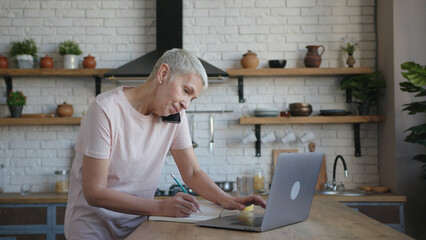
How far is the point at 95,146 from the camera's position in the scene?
1.84 m

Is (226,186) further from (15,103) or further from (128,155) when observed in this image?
(128,155)

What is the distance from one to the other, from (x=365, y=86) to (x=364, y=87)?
4 centimetres

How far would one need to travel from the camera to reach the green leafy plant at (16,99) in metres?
4.39

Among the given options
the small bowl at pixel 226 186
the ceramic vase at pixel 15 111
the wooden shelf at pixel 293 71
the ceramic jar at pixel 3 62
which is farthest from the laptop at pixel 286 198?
the ceramic jar at pixel 3 62

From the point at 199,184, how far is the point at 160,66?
24.2 inches

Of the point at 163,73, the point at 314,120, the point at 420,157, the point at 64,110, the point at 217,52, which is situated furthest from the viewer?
the point at 217,52

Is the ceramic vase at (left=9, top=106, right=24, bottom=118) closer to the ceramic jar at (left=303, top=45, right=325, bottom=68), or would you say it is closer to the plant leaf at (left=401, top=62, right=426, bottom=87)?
the ceramic jar at (left=303, top=45, right=325, bottom=68)

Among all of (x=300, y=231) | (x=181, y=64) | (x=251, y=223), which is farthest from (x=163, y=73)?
(x=300, y=231)

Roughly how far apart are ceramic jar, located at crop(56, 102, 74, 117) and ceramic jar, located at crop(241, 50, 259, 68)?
169cm

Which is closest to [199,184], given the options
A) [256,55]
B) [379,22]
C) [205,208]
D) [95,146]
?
[205,208]

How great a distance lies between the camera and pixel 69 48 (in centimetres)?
447

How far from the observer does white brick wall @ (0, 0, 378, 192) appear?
15.1 feet

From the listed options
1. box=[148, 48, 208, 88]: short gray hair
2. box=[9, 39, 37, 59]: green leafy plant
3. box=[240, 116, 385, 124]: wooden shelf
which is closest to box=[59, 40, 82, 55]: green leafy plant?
box=[9, 39, 37, 59]: green leafy plant

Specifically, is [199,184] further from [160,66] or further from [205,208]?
[160,66]
